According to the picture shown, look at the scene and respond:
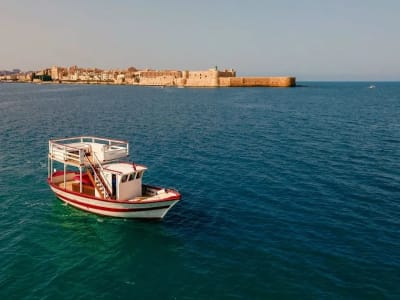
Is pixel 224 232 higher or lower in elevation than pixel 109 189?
lower

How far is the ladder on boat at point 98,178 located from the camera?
27094 millimetres

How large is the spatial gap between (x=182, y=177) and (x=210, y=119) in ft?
157

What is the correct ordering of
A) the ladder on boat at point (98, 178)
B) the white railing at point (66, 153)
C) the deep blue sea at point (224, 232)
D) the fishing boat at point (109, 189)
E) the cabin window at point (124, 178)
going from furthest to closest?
the white railing at point (66, 153) < the ladder on boat at point (98, 178) < the cabin window at point (124, 178) < the fishing boat at point (109, 189) < the deep blue sea at point (224, 232)

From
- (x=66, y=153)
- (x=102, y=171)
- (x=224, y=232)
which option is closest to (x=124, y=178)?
(x=102, y=171)

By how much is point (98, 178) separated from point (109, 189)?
119 centimetres

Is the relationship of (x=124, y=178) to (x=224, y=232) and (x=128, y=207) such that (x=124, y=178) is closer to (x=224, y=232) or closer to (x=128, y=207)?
(x=128, y=207)

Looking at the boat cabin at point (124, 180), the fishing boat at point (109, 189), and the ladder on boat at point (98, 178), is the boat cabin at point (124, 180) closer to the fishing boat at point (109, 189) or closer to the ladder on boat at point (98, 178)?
the fishing boat at point (109, 189)

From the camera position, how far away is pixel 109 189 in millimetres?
27109

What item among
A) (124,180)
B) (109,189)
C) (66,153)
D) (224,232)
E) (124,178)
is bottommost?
(224,232)

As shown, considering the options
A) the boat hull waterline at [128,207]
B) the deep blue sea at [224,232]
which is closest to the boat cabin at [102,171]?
the boat hull waterline at [128,207]

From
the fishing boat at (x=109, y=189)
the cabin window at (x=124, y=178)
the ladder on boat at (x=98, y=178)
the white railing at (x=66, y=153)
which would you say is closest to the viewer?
the fishing boat at (x=109, y=189)

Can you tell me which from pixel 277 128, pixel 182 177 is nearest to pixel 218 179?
pixel 182 177

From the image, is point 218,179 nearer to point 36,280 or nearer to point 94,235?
point 94,235

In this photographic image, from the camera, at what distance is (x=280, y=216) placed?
27.1 meters
